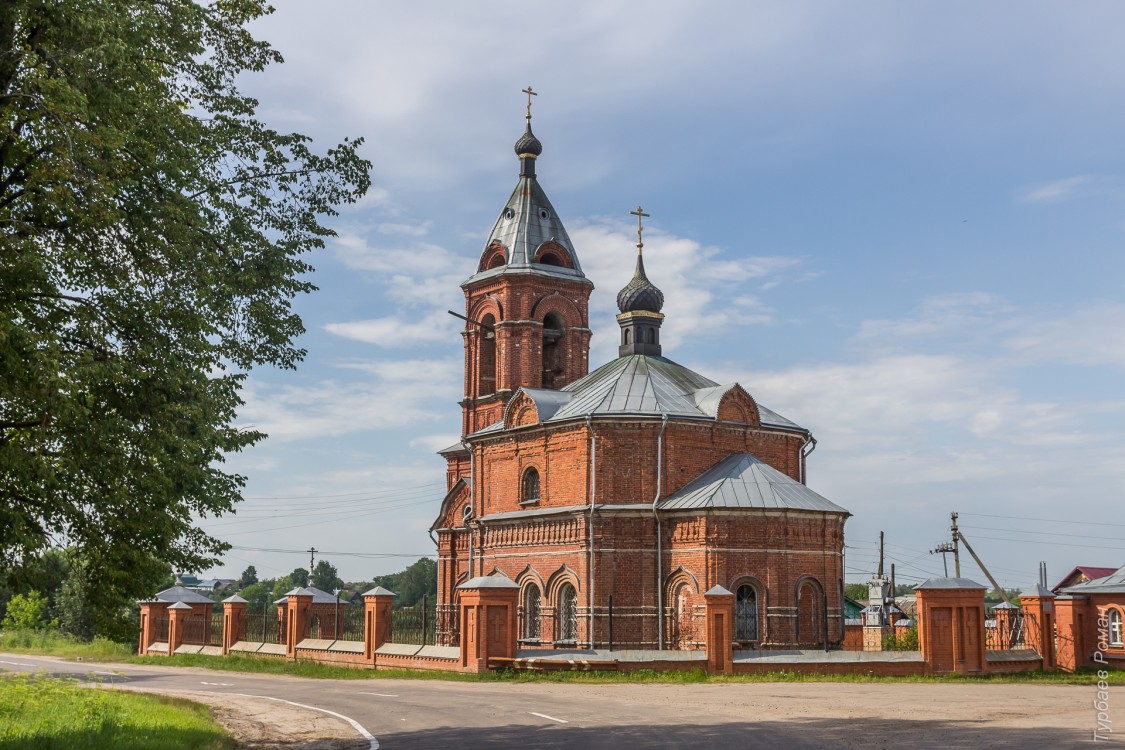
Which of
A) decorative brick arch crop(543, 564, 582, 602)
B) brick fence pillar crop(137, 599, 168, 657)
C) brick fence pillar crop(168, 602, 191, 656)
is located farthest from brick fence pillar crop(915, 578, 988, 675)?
brick fence pillar crop(137, 599, 168, 657)

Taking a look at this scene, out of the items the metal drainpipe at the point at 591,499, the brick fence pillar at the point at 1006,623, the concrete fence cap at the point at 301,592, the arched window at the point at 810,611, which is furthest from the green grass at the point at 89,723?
the brick fence pillar at the point at 1006,623

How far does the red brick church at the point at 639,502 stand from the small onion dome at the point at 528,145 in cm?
432

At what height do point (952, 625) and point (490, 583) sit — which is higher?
point (490, 583)

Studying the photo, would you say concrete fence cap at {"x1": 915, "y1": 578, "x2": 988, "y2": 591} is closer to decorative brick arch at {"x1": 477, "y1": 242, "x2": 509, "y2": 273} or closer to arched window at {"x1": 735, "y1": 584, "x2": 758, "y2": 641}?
arched window at {"x1": 735, "y1": 584, "x2": 758, "y2": 641}

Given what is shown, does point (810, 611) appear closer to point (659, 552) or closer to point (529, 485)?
point (659, 552)

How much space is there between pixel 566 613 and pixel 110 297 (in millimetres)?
21078

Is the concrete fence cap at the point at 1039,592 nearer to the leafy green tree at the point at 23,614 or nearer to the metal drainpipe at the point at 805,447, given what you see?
the metal drainpipe at the point at 805,447

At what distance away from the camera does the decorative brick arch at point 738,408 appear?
31.8 meters

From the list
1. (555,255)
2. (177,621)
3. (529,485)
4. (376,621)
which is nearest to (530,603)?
(529,485)

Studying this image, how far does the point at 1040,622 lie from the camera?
26203 mm

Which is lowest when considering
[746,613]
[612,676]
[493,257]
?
[612,676]

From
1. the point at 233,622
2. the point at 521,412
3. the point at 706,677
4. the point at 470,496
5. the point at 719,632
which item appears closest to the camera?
the point at 706,677

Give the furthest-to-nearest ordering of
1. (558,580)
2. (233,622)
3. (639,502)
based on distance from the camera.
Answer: (233,622) → (558,580) → (639,502)

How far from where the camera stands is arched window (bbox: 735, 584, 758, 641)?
28344 mm
